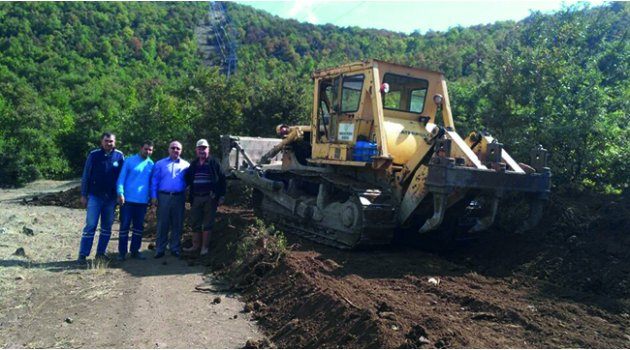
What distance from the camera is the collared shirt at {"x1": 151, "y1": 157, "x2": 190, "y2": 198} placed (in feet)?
28.5

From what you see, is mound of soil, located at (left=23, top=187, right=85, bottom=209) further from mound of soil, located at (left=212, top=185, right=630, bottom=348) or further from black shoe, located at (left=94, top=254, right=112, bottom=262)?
mound of soil, located at (left=212, top=185, right=630, bottom=348)

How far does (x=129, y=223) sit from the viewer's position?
8586mm

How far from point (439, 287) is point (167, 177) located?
4502mm

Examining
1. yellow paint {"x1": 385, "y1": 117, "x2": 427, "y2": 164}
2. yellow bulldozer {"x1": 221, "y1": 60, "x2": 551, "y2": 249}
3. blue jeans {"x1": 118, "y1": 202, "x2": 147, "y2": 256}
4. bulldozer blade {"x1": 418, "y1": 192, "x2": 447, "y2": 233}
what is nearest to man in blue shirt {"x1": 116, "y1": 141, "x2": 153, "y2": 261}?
blue jeans {"x1": 118, "y1": 202, "x2": 147, "y2": 256}

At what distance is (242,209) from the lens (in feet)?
45.7

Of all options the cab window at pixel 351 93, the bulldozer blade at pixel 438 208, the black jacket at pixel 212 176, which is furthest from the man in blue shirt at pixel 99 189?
the bulldozer blade at pixel 438 208

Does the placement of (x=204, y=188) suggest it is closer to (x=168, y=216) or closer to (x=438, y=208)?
(x=168, y=216)

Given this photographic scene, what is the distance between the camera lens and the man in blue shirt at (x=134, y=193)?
8.38 m

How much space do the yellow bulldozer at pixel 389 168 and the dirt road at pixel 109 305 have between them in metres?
2.34

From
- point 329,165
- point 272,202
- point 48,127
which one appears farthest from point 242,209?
point 48,127

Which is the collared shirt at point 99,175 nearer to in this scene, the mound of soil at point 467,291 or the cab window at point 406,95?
the mound of soil at point 467,291

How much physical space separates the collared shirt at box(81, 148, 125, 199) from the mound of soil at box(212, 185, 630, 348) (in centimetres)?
192

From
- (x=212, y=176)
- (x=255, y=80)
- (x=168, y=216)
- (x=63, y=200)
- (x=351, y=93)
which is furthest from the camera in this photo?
(x=255, y=80)

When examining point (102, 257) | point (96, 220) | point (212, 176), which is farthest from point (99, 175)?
point (212, 176)
